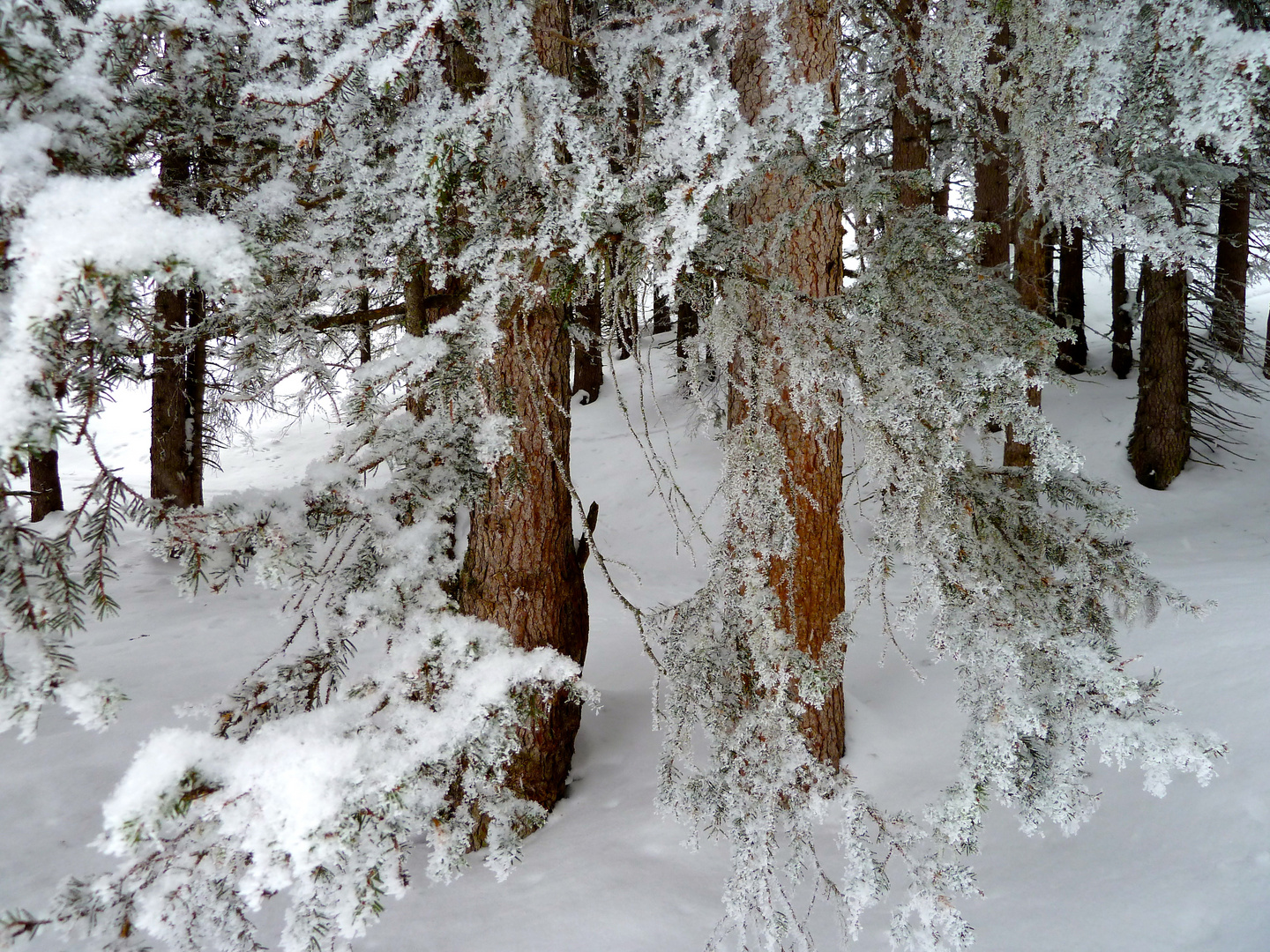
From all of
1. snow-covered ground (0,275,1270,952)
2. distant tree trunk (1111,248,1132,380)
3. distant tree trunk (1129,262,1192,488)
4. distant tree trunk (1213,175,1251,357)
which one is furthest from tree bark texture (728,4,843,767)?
distant tree trunk (1111,248,1132,380)

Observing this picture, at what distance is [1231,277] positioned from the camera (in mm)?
9062

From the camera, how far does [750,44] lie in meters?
3.11

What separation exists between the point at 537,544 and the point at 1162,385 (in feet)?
28.1

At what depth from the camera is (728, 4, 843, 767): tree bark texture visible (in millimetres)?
2988

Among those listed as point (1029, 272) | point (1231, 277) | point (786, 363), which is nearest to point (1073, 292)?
point (1231, 277)

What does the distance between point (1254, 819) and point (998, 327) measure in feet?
7.19

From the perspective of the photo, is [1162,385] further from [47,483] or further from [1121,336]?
[47,483]

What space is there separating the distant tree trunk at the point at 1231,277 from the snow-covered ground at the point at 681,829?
5.07 m

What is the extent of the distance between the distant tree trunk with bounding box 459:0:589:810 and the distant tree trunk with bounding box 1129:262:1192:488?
26.4ft

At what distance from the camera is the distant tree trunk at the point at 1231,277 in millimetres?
→ 8656

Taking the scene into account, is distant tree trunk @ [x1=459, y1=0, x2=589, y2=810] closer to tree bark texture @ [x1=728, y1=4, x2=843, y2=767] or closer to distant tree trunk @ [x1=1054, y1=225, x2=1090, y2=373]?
tree bark texture @ [x1=728, y1=4, x2=843, y2=767]

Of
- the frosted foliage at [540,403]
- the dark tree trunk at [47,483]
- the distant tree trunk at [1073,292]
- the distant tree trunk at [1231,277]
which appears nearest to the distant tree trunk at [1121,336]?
the distant tree trunk at [1073,292]

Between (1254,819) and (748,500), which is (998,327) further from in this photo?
(1254,819)

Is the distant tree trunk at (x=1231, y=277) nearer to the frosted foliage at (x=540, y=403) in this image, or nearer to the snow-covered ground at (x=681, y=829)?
the snow-covered ground at (x=681, y=829)
